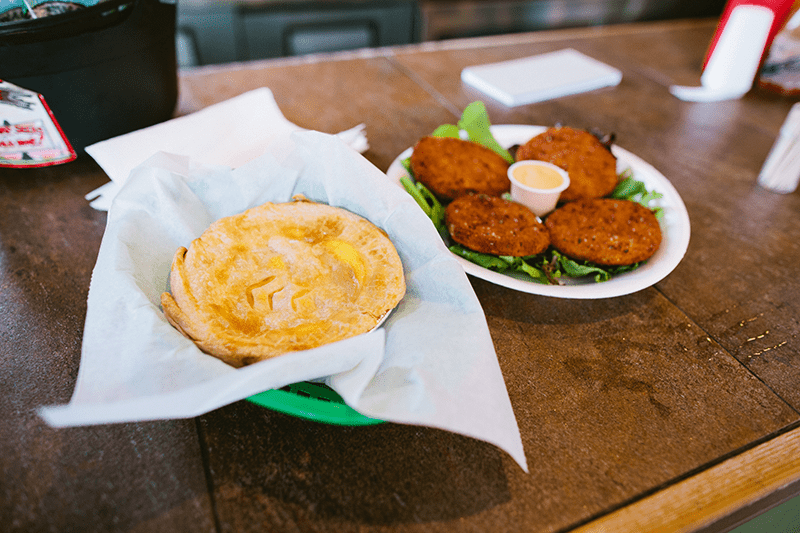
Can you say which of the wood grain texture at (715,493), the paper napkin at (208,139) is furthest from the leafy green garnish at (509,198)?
the wood grain texture at (715,493)

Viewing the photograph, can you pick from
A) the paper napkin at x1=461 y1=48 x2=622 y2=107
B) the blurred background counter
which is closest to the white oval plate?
the paper napkin at x1=461 y1=48 x2=622 y2=107

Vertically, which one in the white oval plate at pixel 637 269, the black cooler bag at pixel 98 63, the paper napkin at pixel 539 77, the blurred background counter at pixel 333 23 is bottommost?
the blurred background counter at pixel 333 23

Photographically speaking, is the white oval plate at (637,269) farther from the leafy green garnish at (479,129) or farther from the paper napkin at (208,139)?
the paper napkin at (208,139)

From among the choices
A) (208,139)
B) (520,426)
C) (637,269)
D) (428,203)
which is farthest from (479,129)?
(520,426)

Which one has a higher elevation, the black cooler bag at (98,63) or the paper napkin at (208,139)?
the black cooler bag at (98,63)

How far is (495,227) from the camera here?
1.26m

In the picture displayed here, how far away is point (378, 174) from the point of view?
1202 mm

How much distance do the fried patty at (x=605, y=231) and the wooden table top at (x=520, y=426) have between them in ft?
0.41

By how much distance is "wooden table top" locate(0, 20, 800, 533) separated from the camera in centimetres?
79

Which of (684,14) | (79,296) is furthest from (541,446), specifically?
(684,14)

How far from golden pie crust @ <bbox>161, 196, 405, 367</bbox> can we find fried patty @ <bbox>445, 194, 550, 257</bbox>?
25 cm

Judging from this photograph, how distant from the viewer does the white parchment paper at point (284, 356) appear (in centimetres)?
74

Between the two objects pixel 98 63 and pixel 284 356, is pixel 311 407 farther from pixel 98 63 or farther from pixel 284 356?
pixel 98 63

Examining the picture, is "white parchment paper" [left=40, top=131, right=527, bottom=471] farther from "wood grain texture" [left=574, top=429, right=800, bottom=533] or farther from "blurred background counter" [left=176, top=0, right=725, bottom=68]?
"blurred background counter" [left=176, top=0, right=725, bottom=68]
